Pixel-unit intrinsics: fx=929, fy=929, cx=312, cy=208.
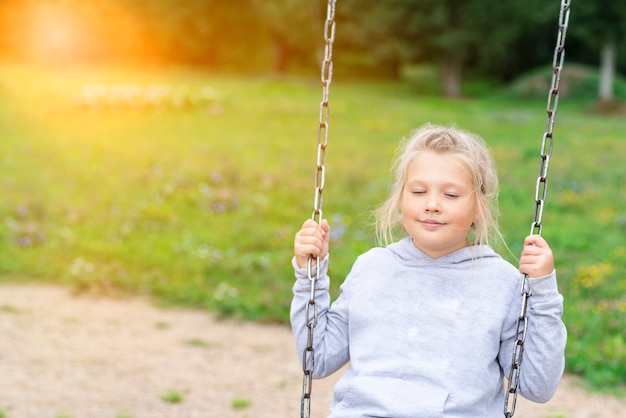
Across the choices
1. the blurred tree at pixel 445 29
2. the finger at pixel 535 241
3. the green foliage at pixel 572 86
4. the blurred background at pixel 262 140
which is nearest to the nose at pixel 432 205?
the finger at pixel 535 241

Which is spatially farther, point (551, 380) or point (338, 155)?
point (338, 155)

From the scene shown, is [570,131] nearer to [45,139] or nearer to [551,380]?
[45,139]

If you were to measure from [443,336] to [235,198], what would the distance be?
7121mm

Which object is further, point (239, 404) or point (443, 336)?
point (239, 404)

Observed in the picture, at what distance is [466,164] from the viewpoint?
2723mm

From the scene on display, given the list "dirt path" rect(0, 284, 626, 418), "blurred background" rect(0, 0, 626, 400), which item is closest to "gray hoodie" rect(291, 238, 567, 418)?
"dirt path" rect(0, 284, 626, 418)

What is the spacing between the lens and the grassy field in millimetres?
6840

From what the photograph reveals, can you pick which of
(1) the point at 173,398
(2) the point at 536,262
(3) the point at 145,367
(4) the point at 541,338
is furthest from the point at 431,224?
(3) the point at 145,367

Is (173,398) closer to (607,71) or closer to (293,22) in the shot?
(607,71)

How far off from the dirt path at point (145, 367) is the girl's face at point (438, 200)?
7.99 ft

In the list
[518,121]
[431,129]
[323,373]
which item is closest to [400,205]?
[431,129]

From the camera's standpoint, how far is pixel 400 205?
283 cm

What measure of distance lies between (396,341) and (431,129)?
66 centimetres

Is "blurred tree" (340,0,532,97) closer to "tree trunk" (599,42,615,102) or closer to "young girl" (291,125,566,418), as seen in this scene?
"tree trunk" (599,42,615,102)
